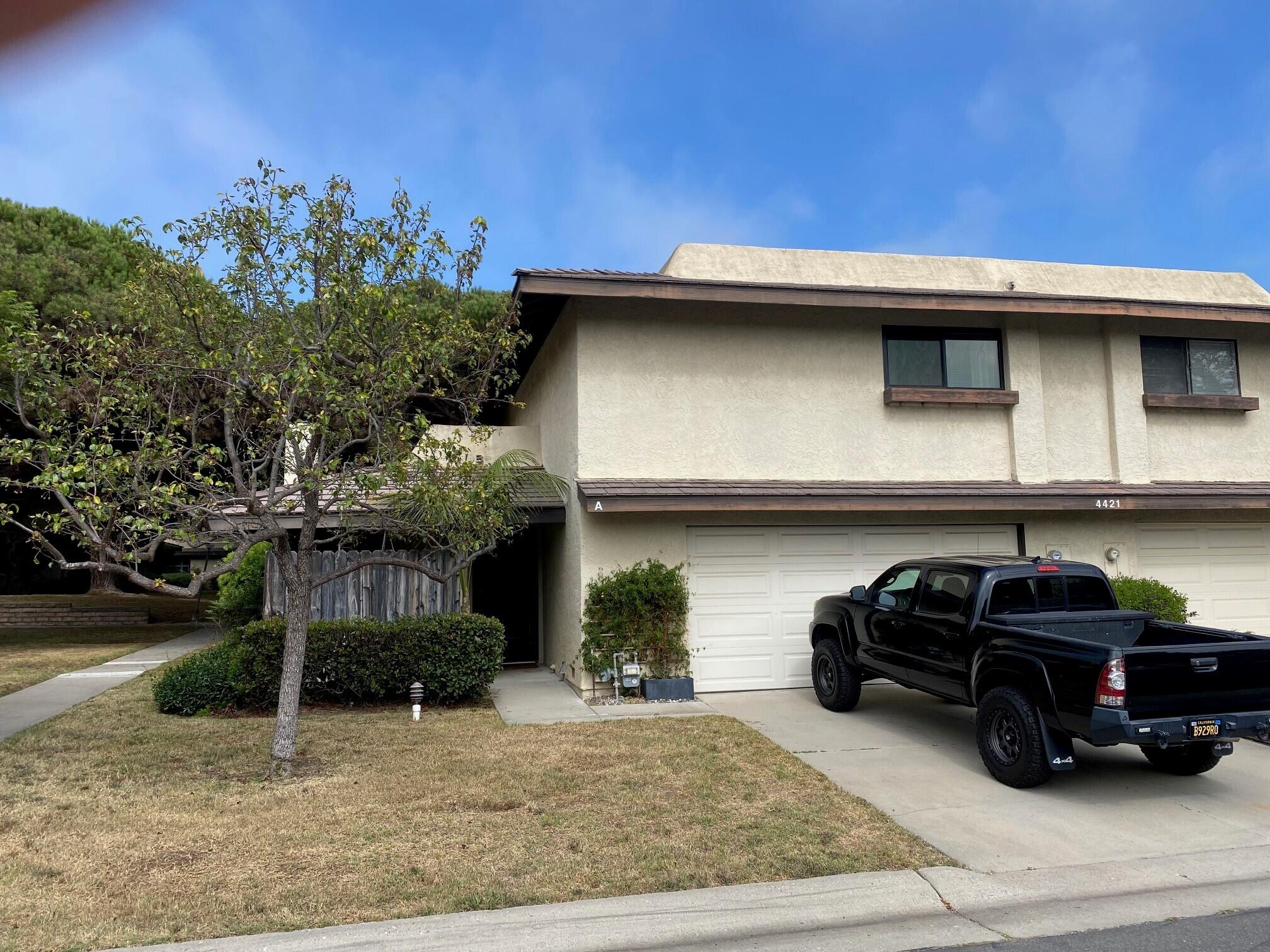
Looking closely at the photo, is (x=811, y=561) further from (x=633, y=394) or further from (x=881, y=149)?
(x=881, y=149)

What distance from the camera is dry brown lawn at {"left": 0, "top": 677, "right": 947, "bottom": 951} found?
509cm

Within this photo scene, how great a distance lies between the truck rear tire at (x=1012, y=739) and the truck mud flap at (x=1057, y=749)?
0.03 meters

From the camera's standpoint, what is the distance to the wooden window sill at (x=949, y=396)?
39.9ft

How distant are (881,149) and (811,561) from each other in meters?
5.40

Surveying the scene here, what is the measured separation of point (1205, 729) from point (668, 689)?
591 centimetres

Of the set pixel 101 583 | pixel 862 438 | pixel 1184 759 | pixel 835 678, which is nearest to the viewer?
pixel 1184 759

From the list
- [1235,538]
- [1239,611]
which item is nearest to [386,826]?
[1239,611]

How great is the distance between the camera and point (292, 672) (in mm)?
8070

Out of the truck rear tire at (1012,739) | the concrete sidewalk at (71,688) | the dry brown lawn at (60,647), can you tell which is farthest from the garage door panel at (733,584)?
the dry brown lawn at (60,647)

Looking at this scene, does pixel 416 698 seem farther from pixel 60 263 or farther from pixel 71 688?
pixel 60 263

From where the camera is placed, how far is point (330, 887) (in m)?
5.25

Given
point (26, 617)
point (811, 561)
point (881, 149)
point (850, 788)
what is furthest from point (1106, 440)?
point (26, 617)

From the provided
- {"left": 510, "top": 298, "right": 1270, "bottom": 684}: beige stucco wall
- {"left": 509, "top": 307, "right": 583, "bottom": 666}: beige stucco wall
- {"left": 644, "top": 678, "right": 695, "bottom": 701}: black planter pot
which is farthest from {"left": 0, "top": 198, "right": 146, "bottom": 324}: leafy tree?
{"left": 644, "top": 678, "right": 695, "bottom": 701}: black planter pot

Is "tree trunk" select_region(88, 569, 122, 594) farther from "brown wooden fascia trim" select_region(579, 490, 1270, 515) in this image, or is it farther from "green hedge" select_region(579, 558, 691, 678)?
"brown wooden fascia trim" select_region(579, 490, 1270, 515)
